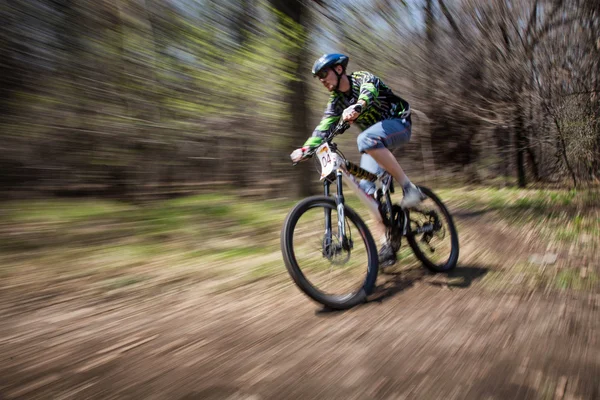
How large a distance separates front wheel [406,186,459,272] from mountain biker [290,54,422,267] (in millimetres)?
277

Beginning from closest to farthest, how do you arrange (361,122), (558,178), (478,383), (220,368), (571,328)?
1. (478,383)
2. (220,368)
3. (571,328)
4. (361,122)
5. (558,178)

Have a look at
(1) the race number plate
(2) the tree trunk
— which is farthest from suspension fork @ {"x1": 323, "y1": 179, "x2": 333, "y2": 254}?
(2) the tree trunk

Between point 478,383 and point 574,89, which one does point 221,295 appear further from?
point 574,89

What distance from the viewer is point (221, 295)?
11.0 ft

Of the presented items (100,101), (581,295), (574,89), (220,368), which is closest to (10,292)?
(220,368)

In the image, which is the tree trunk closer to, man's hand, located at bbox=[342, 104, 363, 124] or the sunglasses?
the sunglasses

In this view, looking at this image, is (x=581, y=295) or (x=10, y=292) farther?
(x=10, y=292)

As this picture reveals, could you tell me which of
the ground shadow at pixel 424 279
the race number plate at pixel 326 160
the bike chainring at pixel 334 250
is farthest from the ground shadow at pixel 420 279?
the race number plate at pixel 326 160

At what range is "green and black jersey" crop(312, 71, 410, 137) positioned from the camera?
3.29 m

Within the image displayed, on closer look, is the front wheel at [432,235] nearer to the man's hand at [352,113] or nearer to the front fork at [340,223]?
the front fork at [340,223]

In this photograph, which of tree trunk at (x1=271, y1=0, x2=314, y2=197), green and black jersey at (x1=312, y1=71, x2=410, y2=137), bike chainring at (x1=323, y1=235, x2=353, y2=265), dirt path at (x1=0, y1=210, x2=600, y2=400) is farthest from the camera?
tree trunk at (x1=271, y1=0, x2=314, y2=197)

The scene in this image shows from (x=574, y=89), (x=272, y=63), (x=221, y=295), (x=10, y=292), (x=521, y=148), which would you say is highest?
(x=272, y=63)

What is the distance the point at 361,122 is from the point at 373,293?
139 centimetres

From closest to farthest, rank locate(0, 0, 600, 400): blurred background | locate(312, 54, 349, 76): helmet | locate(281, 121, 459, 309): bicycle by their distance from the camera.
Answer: locate(0, 0, 600, 400): blurred background
locate(281, 121, 459, 309): bicycle
locate(312, 54, 349, 76): helmet
